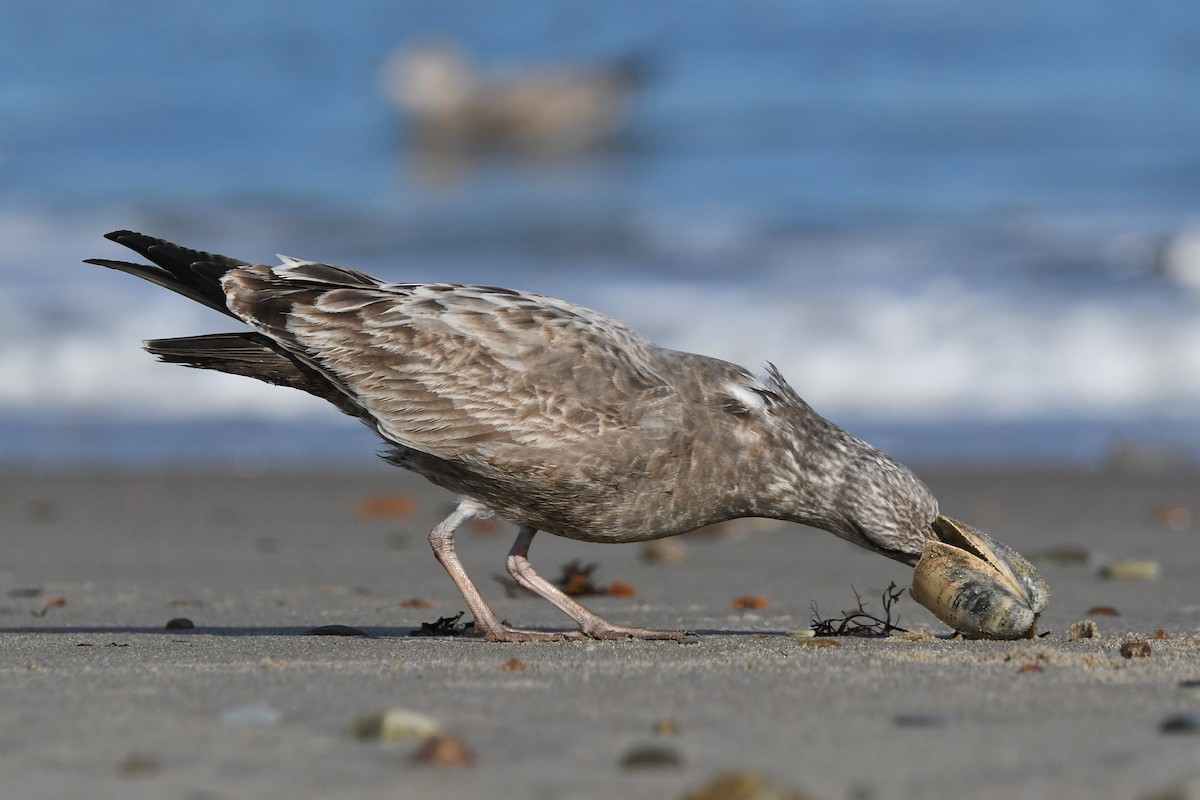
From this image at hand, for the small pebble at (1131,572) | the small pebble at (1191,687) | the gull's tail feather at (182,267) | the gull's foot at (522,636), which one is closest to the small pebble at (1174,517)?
the small pebble at (1131,572)

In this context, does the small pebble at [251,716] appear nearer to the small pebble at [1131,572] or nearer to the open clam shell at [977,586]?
the open clam shell at [977,586]

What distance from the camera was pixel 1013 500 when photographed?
9.95 m

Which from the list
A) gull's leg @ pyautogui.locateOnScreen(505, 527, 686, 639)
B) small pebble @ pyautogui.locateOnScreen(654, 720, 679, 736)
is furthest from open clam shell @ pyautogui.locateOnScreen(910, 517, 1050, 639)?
small pebble @ pyautogui.locateOnScreen(654, 720, 679, 736)

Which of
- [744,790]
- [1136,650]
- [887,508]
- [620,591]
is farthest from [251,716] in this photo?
[620,591]

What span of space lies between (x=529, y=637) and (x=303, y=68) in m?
28.6

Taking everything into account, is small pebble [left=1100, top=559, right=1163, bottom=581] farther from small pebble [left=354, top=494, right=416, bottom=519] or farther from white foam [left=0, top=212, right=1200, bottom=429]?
white foam [left=0, top=212, right=1200, bottom=429]

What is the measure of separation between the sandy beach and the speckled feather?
0.49m

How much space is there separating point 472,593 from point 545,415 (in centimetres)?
67

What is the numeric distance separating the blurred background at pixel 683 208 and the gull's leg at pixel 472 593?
629cm

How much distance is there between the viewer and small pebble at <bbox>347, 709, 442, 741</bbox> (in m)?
3.41

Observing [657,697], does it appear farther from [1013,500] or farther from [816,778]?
[1013,500]

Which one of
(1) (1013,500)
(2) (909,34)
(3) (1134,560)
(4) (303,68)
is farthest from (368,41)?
(3) (1134,560)

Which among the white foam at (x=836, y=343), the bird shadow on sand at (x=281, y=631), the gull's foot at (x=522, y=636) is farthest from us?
the white foam at (x=836, y=343)

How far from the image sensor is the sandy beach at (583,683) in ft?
10.3
